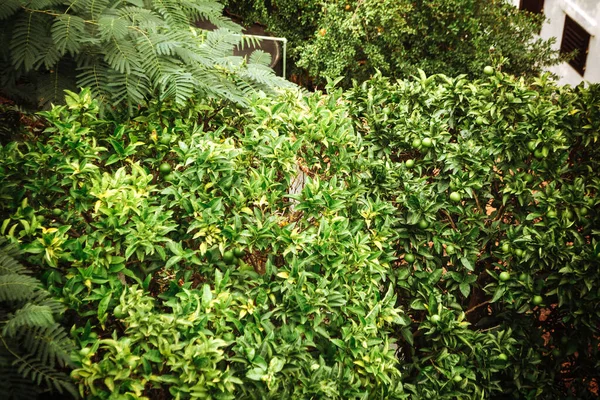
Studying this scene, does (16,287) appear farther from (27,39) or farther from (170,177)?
(27,39)

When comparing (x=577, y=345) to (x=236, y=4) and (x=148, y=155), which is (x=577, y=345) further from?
(x=236, y=4)

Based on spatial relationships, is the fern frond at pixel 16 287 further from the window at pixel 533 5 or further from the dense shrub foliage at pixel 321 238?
the window at pixel 533 5

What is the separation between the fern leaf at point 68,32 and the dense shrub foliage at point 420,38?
245 inches

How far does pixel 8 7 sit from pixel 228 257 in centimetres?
207

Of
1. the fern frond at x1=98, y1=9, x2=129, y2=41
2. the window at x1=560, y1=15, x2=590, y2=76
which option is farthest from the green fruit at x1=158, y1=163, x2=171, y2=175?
the window at x1=560, y1=15, x2=590, y2=76

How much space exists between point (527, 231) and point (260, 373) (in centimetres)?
210

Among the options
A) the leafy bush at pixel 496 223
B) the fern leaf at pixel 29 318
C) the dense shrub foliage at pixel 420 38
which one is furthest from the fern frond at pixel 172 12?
the dense shrub foliage at pixel 420 38

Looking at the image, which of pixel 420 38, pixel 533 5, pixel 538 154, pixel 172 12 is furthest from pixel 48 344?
pixel 533 5

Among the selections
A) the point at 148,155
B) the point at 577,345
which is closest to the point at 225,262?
the point at 148,155

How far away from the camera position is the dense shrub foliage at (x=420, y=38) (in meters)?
8.49

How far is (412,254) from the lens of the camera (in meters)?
3.63

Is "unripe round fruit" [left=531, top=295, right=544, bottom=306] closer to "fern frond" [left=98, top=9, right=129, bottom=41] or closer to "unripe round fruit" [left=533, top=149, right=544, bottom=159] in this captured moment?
"unripe round fruit" [left=533, top=149, right=544, bottom=159]

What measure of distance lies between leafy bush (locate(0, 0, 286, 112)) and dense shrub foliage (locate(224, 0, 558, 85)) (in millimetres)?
5737

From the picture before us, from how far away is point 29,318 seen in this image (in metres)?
2.16
